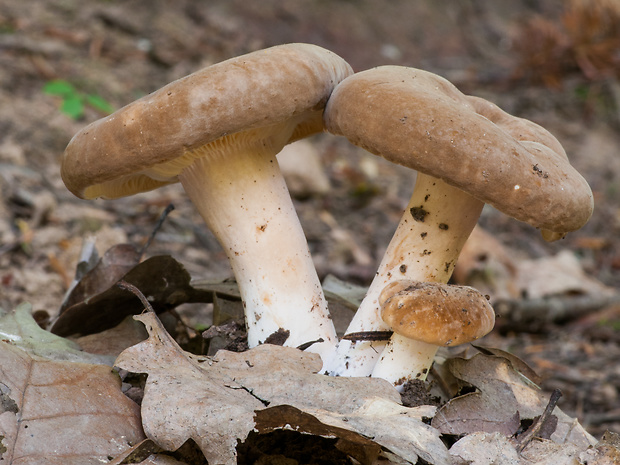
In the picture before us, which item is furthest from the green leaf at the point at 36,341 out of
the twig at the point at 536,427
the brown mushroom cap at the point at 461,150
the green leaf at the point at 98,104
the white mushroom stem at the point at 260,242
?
the green leaf at the point at 98,104

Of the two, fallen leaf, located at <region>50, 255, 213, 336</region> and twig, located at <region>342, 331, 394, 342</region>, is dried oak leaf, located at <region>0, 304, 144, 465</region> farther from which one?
twig, located at <region>342, 331, 394, 342</region>

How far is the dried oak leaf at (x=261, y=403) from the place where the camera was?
1738mm

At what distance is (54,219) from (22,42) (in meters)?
3.10

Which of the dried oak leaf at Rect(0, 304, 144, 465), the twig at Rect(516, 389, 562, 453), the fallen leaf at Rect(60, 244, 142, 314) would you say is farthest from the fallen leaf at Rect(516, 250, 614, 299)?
the dried oak leaf at Rect(0, 304, 144, 465)

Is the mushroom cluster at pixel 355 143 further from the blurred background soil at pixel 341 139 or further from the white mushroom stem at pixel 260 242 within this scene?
the blurred background soil at pixel 341 139

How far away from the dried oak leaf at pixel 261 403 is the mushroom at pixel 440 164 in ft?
1.24

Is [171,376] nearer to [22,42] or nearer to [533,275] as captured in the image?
[533,275]

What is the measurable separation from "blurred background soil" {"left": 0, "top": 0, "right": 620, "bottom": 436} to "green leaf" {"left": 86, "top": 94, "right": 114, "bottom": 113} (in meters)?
0.12

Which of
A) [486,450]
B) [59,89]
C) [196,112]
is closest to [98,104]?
[59,89]

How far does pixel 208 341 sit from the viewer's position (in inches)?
104

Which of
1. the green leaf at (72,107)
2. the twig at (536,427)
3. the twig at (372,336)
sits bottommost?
the green leaf at (72,107)

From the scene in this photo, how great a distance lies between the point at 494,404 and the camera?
2.29 meters

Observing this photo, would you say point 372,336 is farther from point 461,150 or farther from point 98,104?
point 98,104

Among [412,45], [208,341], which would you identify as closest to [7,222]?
[208,341]
